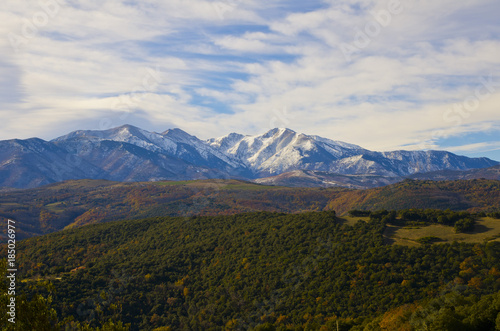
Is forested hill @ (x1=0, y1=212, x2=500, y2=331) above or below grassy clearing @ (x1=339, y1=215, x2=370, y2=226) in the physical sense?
below

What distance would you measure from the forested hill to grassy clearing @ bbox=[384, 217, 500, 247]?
17.0 feet

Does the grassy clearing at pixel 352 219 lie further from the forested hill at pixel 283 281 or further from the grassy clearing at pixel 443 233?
the grassy clearing at pixel 443 233

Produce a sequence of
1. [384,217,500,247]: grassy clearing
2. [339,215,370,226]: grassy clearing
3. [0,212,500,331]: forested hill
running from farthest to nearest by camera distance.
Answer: [339,215,370,226]: grassy clearing
[384,217,500,247]: grassy clearing
[0,212,500,331]: forested hill

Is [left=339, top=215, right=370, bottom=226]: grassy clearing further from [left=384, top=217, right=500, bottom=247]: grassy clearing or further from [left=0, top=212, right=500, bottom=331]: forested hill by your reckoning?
[left=384, top=217, right=500, bottom=247]: grassy clearing

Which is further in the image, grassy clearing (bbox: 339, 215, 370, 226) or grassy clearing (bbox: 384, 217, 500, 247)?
grassy clearing (bbox: 339, 215, 370, 226)

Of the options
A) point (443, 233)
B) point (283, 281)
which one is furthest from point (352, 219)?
point (283, 281)

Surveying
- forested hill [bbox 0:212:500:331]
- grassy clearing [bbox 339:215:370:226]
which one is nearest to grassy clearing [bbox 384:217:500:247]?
forested hill [bbox 0:212:500:331]

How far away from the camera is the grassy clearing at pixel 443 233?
4562 inches

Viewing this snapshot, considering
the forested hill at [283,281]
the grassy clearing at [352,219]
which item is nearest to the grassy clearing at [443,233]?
the forested hill at [283,281]

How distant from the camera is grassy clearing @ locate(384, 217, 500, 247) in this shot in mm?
115875

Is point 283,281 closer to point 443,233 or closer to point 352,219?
point 352,219

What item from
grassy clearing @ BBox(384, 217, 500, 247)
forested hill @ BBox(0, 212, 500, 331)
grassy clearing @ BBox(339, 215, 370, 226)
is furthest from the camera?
grassy clearing @ BBox(339, 215, 370, 226)

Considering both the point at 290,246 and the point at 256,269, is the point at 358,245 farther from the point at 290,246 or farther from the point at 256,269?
the point at 256,269

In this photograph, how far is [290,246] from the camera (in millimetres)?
140125
